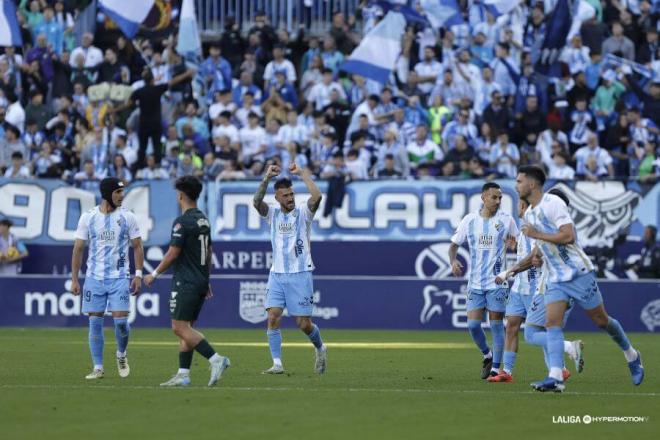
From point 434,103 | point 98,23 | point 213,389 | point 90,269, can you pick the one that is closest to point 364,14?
point 434,103

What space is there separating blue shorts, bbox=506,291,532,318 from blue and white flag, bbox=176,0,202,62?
54.8 ft

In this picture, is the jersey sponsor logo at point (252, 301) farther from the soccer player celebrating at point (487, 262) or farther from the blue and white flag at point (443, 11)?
the soccer player celebrating at point (487, 262)

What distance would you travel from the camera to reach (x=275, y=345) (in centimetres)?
1761

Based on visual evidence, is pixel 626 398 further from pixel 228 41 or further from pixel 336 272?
pixel 228 41

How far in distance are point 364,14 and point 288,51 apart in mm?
1963

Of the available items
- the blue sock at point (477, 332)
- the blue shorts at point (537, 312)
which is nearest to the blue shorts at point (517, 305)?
the blue sock at point (477, 332)

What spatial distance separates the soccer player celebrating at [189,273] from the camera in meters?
14.7

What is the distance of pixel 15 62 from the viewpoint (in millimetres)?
33562

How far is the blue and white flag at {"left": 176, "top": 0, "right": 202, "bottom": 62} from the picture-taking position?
31.7 metres

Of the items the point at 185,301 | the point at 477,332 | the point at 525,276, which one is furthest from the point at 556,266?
the point at 185,301

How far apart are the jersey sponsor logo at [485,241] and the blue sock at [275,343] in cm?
268

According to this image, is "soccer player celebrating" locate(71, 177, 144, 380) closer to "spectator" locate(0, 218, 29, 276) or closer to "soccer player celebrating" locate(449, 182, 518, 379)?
"soccer player celebrating" locate(449, 182, 518, 379)

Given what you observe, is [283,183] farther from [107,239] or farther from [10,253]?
[10,253]

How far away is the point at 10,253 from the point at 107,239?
13627mm
